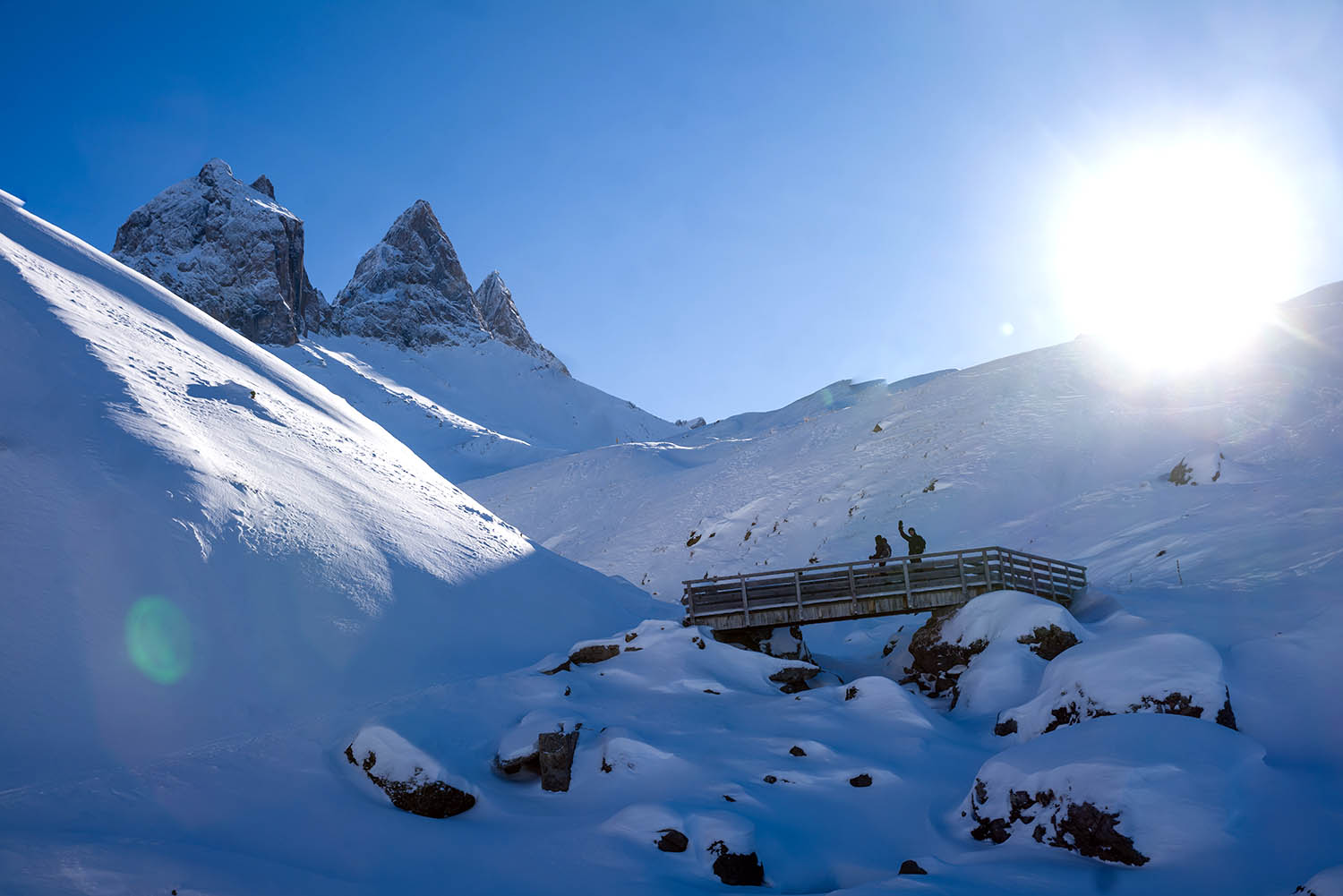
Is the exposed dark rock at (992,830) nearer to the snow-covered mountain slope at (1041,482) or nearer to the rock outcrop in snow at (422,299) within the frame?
the snow-covered mountain slope at (1041,482)

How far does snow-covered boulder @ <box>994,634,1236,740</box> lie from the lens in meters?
10.9

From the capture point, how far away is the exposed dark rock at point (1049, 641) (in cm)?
1555

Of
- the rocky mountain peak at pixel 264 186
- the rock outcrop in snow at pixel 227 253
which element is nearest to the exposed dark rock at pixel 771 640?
the rock outcrop in snow at pixel 227 253

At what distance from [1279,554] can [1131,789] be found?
1362 centimetres

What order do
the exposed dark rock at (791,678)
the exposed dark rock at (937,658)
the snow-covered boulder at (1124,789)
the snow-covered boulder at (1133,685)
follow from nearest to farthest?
the snow-covered boulder at (1124,789) → the snow-covered boulder at (1133,685) → the exposed dark rock at (791,678) → the exposed dark rock at (937,658)

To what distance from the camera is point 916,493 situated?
31578mm

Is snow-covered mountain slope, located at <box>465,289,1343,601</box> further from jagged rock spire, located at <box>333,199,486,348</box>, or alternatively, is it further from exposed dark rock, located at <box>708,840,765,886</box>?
jagged rock spire, located at <box>333,199,486,348</box>

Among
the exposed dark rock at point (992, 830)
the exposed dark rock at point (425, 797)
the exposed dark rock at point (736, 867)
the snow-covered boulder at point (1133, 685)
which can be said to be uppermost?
the snow-covered boulder at point (1133, 685)

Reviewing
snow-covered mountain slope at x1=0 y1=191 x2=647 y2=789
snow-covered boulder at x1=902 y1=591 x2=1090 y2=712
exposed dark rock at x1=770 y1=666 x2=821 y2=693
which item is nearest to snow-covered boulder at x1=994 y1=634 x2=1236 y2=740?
snow-covered boulder at x1=902 y1=591 x2=1090 y2=712

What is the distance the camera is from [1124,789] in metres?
8.63

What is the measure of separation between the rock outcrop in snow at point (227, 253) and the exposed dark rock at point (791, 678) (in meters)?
97.9

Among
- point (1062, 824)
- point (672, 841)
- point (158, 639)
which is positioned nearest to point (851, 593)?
point (1062, 824)

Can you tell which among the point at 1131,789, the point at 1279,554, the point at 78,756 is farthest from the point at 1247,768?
the point at 78,756

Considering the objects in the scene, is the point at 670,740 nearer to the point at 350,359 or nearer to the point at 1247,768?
the point at 1247,768
